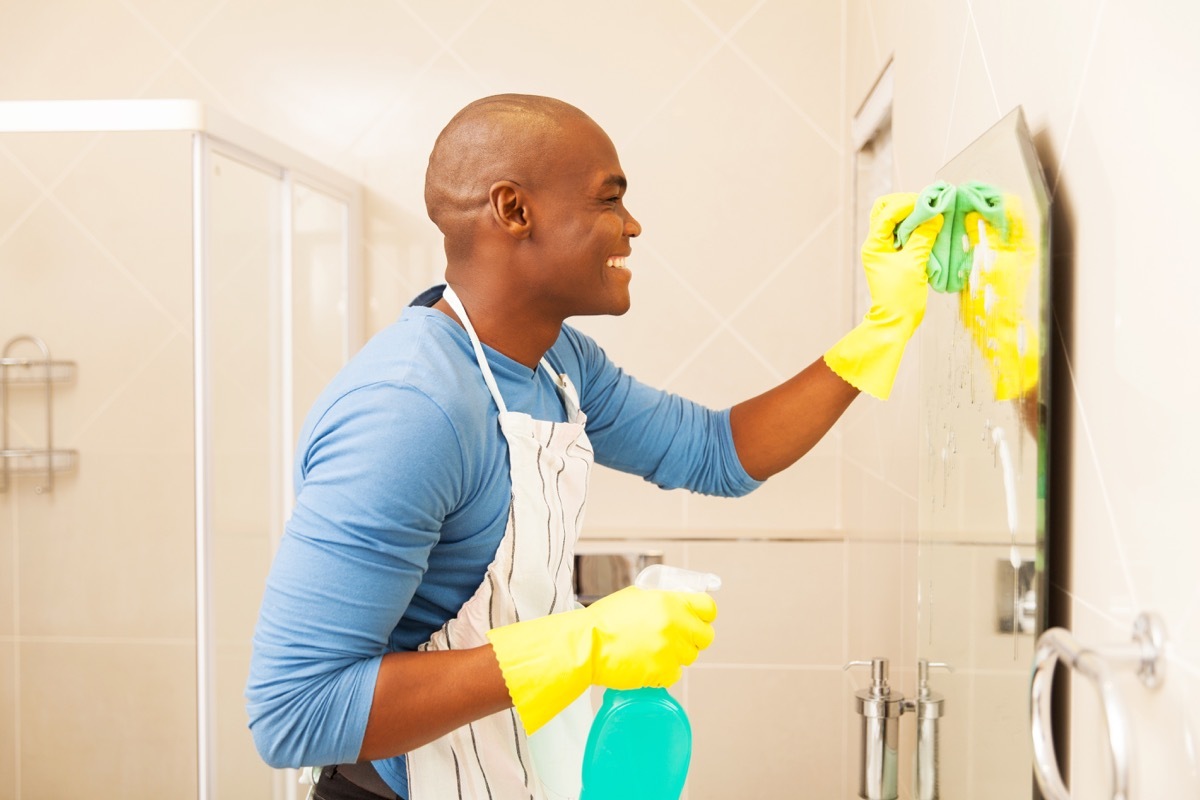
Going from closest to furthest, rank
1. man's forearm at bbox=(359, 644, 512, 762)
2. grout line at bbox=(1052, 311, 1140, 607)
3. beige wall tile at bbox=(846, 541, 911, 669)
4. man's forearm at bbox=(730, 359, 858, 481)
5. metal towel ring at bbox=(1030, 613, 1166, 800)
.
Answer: metal towel ring at bbox=(1030, 613, 1166, 800), grout line at bbox=(1052, 311, 1140, 607), man's forearm at bbox=(359, 644, 512, 762), man's forearm at bbox=(730, 359, 858, 481), beige wall tile at bbox=(846, 541, 911, 669)

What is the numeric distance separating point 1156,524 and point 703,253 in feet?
5.22

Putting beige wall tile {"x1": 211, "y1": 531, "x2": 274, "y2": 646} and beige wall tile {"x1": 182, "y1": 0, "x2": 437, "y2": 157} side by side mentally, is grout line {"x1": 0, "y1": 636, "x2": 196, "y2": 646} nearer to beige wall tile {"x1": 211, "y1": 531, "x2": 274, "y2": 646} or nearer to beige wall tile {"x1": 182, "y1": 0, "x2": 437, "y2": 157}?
beige wall tile {"x1": 211, "y1": 531, "x2": 274, "y2": 646}

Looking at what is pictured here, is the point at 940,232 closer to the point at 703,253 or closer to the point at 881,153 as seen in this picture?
the point at 881,153

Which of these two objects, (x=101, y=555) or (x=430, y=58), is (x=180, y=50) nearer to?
(x=430, y=58)

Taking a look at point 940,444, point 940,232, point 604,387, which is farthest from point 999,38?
point 604,387

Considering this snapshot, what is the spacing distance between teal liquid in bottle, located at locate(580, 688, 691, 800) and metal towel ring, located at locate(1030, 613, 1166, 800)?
1.24ft

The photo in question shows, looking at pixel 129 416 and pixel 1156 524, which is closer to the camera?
pixel 1156 524

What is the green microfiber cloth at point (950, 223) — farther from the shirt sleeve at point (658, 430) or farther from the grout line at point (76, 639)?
the grout line at point (76, 639)

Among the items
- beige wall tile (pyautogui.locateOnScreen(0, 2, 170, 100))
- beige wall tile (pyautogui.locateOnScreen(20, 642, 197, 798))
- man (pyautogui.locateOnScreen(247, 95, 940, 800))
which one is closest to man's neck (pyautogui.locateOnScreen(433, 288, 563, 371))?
man (pyautogui.locateOnScreen(247, 95, 940, 800))

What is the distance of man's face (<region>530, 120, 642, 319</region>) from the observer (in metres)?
1.06

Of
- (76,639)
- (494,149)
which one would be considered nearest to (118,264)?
(76,639)

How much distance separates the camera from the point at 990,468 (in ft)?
2.96

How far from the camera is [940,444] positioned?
108cm

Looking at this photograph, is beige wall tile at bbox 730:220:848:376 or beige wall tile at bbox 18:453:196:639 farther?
beige wall tile at bbox 730:220:848:376
